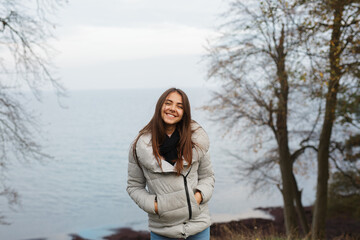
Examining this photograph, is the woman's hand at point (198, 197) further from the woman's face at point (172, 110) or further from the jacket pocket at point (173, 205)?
the woman's face at point (172, 110)

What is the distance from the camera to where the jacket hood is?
2912 mm

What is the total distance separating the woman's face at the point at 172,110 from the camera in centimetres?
307

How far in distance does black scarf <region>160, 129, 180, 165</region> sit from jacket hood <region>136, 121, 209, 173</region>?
0.07m

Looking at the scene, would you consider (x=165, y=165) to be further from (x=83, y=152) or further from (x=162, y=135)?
(x=83, y=152)

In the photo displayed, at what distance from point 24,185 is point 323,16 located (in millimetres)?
33477

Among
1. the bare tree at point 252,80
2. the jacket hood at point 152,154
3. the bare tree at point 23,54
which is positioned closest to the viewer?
the jacket hood at point 152,154

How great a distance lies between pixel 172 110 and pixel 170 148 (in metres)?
0.31

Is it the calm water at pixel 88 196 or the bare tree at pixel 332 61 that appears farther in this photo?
the calm water at pixel 88 196

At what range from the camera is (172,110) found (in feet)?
10.1

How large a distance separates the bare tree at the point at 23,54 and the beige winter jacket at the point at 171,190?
5757 mm

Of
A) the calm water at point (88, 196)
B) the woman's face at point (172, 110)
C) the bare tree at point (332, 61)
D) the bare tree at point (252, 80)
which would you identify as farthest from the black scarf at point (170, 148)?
the calm water at point (88, 196)

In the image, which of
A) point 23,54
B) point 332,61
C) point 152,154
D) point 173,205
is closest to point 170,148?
point 152,154

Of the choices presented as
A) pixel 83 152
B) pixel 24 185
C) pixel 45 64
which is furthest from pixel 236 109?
pixel 83 152

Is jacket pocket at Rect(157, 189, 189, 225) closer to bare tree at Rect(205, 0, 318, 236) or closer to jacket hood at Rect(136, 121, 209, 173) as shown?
jacket hood at Rect(136, 121, 209, 173)
